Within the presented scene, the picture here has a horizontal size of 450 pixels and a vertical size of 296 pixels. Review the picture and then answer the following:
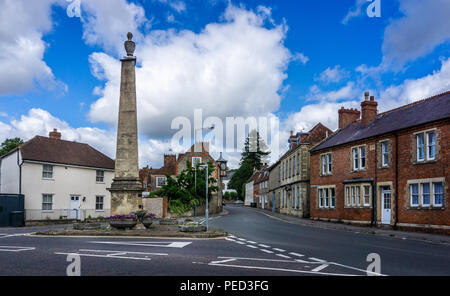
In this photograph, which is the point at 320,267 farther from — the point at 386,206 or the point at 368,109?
the point at 368,109

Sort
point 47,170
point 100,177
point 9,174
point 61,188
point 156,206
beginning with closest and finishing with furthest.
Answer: point 9,174
point 47,170
point 61,188
point 156,206
point 100,177

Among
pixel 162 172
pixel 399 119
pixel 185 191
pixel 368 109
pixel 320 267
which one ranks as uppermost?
pixel 368 109

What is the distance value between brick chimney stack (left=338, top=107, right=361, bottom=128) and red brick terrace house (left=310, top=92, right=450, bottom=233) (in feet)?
4.50

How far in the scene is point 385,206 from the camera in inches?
1101

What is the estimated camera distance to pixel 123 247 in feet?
44.9

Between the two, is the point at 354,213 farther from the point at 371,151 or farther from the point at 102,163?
the point at 102,163

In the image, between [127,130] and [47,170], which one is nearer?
[127,130]

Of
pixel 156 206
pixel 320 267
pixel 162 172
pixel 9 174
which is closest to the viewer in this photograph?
pixel 320 267

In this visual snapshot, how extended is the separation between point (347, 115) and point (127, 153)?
24897mm

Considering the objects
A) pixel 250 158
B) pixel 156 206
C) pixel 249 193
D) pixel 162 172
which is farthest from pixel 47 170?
pixel 250 158

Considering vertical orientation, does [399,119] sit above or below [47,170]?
above
